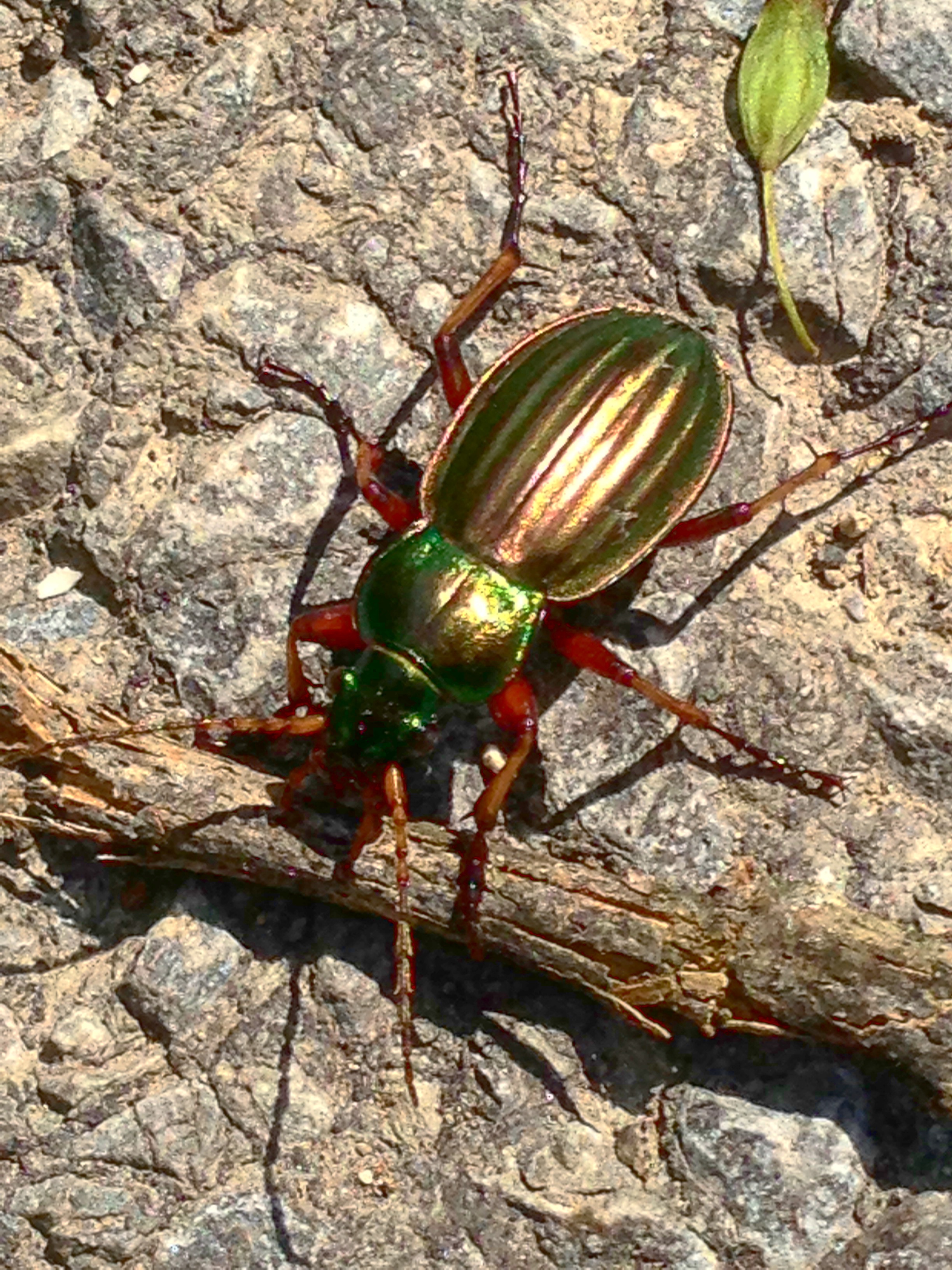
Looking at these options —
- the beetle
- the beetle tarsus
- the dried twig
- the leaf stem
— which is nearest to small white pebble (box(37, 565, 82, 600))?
the dried twig

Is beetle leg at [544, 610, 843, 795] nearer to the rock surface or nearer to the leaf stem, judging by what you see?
the rock surface

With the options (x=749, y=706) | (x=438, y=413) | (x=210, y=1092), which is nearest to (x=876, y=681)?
(x=749, y=706)

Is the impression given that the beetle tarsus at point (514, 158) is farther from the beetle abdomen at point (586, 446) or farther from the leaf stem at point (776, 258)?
the leaf stem at point (776, 258)

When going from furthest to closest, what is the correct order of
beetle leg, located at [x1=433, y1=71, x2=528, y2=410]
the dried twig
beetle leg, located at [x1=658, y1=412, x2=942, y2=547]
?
beetle leg, located at [x1=433, y1=71, x2=528, y2=410] → beetle leg, located at [x1=658, y1=412, x2=942, y2=547] → the dried twig

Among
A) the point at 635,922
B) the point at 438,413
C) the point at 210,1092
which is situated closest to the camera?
the point at 635,922

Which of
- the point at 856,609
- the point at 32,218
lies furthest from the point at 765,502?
the point at 32,218

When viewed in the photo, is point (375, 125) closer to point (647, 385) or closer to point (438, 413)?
point (438, 413)

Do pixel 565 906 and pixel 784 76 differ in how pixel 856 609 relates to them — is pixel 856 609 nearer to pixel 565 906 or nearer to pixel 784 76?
pixel 565 906
